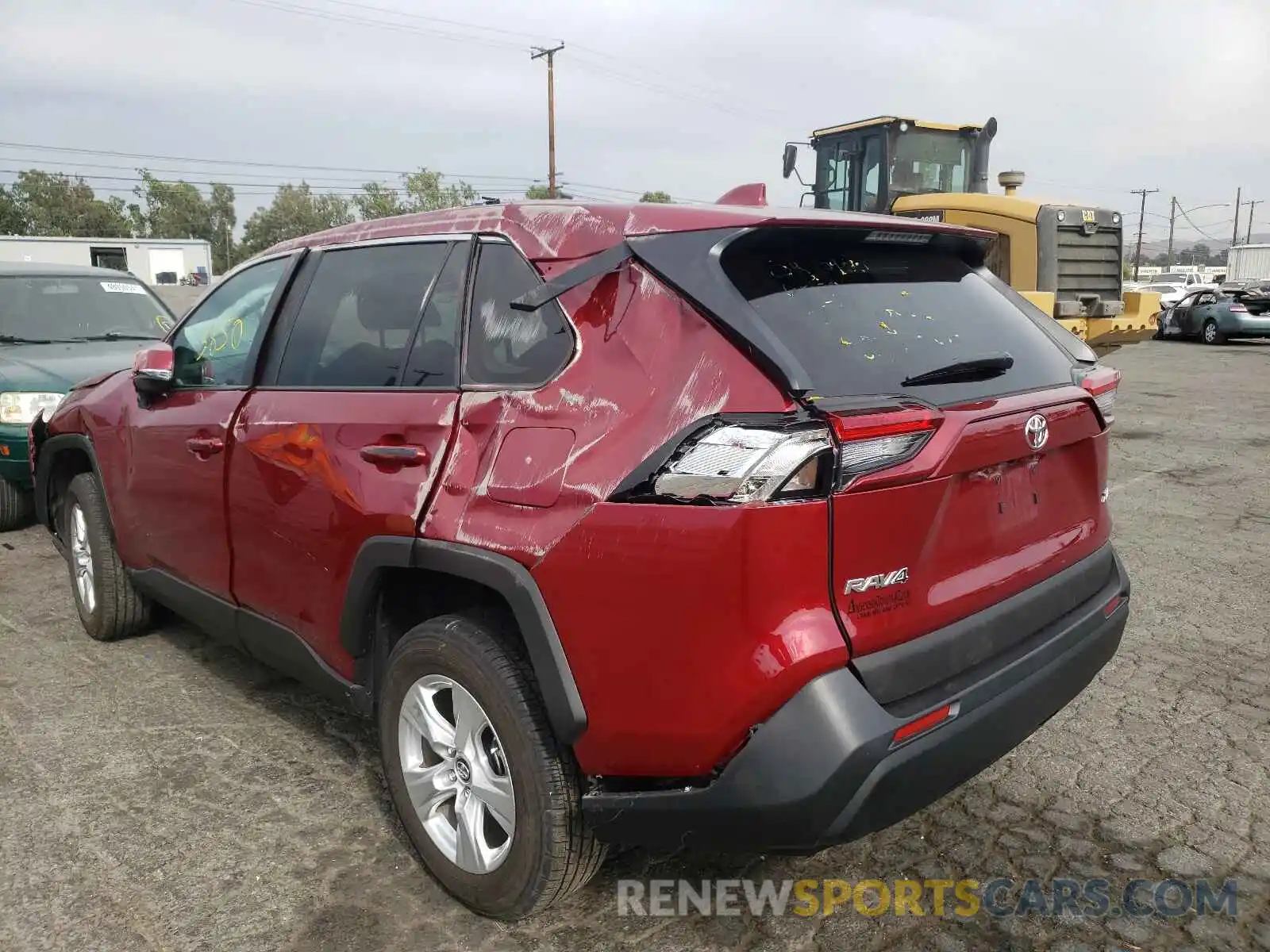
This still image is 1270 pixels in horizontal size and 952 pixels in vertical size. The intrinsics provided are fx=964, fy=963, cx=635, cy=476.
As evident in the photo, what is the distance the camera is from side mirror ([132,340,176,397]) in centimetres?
365

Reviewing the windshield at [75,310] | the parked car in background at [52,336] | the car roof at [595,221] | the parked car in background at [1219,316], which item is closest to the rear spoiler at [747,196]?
the car roof at [595,221]

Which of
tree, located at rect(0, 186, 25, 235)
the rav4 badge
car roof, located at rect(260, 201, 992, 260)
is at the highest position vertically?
tree, located at rect(0, 186, 25, 235)

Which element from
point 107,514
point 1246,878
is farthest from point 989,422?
point 107,514

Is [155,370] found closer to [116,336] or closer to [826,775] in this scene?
[826,775]

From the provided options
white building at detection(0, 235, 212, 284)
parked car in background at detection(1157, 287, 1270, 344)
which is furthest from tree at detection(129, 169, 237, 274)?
parked car in background at detection(1157, 287, 1270, 344)

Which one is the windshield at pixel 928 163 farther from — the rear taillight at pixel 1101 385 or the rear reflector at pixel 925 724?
the rear reflector at pixel 925 724

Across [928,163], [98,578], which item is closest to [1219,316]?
[928,163]

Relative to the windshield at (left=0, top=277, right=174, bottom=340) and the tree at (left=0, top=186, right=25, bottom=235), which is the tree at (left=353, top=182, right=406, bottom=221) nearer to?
the tree at (left=0, top=186, right=25, bottom=235)

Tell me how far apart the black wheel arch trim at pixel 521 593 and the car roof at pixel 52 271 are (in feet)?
20.7

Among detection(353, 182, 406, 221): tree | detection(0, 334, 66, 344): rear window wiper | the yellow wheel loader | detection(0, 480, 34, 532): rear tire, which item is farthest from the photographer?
detection(353, 182, 406, 221): tree

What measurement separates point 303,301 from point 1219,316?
25452mm

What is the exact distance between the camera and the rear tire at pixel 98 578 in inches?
169

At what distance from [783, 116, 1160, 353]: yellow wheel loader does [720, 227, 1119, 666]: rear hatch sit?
747 cm

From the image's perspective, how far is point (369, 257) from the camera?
3.04 meters
